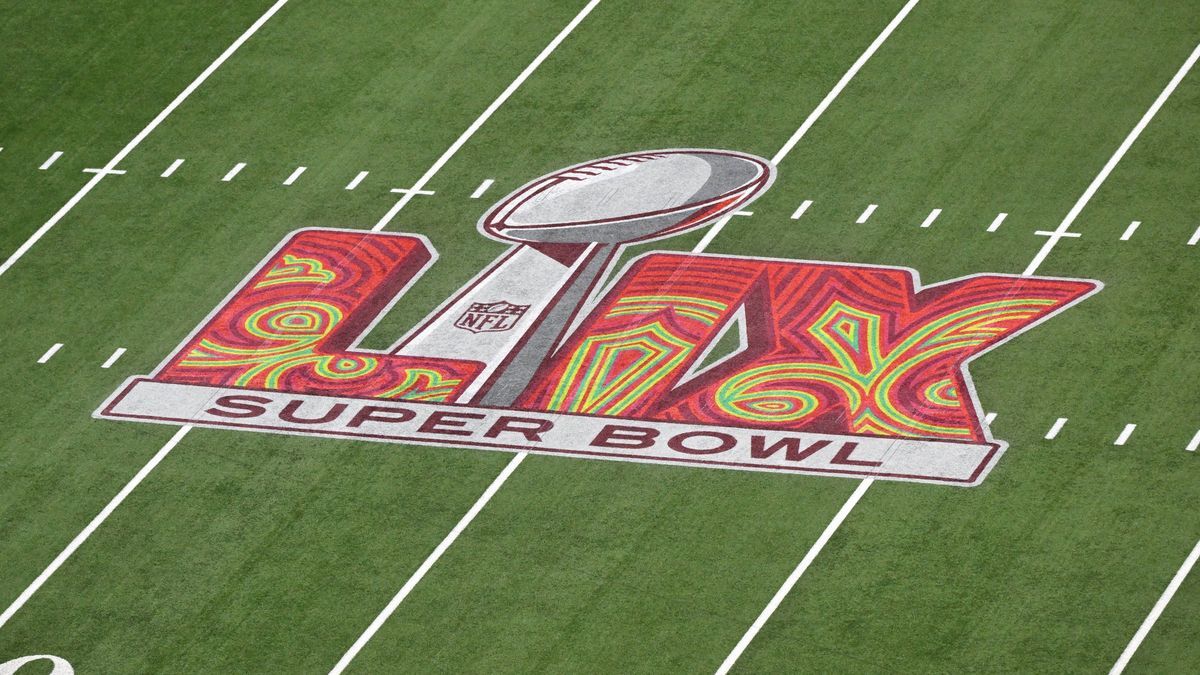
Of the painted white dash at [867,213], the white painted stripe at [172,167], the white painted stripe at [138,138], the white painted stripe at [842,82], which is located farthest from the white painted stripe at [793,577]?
the white painted stripe at [138,138]

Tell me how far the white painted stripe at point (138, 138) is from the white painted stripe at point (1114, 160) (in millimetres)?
10542

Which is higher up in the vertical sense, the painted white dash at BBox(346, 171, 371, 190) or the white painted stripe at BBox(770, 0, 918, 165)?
the painted white dash at BBox(346, 171, 371, 190)

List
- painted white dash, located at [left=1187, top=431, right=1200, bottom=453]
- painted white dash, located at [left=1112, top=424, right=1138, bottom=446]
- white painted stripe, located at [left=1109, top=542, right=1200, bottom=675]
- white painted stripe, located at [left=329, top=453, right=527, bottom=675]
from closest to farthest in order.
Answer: white painted stripe, located at [left=1109, top=542, right=1200, bottom=675], white painted stripe, located at [left=329, top=453, right=527, bottom=675], painted white dash, located at [left=1187, top=431, right=1200, bottom=453], painted white dash, located at [left=1112, top=424, right=1138, bottom=446]

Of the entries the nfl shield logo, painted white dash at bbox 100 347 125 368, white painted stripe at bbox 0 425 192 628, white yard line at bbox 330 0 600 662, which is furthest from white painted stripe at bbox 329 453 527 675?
painted white dash at bbox 100 347 125 368

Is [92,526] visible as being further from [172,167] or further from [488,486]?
[172,167]

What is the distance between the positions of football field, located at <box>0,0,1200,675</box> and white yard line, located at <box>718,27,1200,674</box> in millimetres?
44

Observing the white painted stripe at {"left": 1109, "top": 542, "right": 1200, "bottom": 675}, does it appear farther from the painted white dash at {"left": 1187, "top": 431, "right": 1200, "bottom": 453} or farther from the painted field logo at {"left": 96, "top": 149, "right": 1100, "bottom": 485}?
the painted field logo at {"left": 96, "top": 149, "right": 1100, "bottom": 485}

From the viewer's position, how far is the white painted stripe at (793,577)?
2128cm

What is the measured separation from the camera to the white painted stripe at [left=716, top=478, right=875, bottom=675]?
2128cm

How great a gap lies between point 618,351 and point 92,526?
547 centimetres

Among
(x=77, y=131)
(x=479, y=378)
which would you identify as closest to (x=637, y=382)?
(x=479, y=378)

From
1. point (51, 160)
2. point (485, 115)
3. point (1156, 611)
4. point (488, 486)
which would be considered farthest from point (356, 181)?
point (1156, 611)

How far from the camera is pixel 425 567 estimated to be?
22578 mm

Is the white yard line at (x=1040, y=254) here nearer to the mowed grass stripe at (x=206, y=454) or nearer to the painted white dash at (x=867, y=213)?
the painted white dash at (x=867, y=213)
